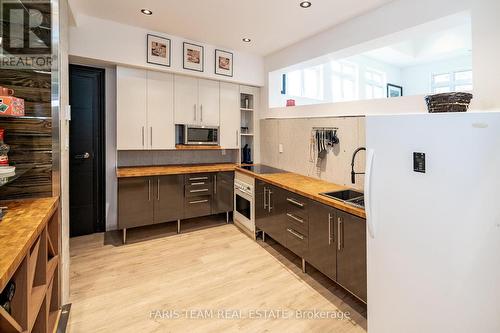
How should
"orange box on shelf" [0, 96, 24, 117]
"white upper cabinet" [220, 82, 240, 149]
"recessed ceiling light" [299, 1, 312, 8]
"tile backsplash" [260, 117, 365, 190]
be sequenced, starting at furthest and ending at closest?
"white upper cabinet" [220, 82, 240, 149] < "tile backsplash" [260, 117, 365, 190] < "recessed ceiling light" [299, 1, 312, 8] < "orange box on shelf" [0, 96, 24, 117]

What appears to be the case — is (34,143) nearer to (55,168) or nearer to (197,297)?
(55,168)

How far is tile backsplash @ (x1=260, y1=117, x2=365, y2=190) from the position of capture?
2.64 meters

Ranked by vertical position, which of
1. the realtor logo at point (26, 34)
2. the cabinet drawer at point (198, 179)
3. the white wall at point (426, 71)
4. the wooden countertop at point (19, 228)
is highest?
the white wall at point (426, 71)

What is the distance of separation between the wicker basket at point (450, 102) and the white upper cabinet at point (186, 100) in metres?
2.94

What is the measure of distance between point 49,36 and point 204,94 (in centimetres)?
225

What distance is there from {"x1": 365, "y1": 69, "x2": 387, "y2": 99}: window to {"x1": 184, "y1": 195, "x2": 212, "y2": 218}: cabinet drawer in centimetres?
457

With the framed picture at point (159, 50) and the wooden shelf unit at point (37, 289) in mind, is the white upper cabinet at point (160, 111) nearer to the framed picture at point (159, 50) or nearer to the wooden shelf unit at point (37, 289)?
the framed picture at point (159, 50)

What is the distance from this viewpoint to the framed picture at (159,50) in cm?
321

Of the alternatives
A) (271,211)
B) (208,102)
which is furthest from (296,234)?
(208,102)

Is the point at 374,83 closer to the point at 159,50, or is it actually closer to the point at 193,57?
the point at 193,57

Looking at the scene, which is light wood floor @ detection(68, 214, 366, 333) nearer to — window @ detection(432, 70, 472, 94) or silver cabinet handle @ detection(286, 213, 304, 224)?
silver cabinet handle @ detection(286, 213, 304, 224)

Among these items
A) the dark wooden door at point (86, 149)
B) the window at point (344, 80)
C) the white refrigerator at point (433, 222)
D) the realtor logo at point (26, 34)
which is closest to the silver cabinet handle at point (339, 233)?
the white refrigerator at point (433, 222)

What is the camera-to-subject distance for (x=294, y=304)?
207 cm

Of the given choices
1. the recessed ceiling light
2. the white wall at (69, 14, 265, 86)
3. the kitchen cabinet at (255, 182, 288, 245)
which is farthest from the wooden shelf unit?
the recessed ceiling light
